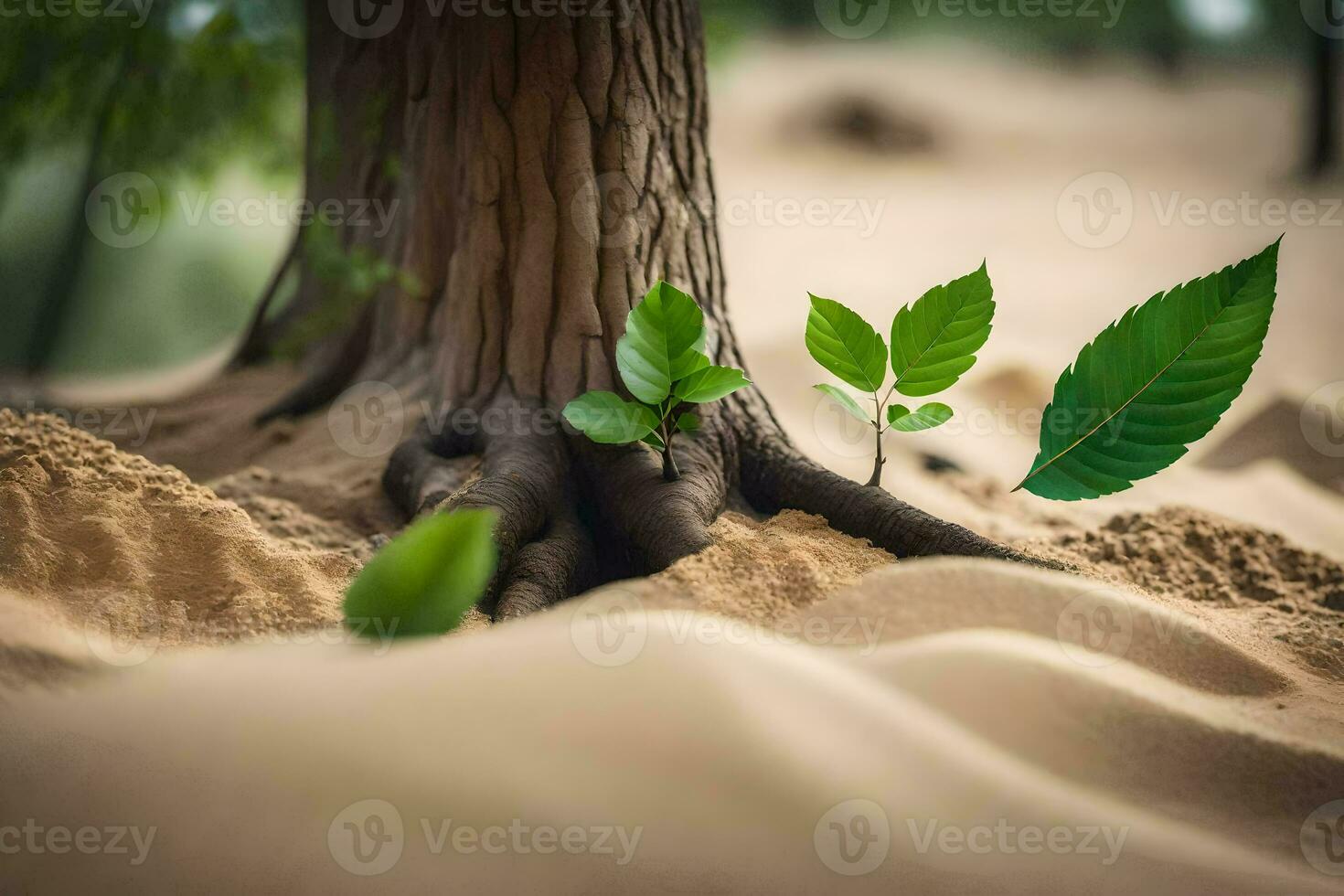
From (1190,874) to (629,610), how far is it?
70cm

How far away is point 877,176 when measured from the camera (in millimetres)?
8328

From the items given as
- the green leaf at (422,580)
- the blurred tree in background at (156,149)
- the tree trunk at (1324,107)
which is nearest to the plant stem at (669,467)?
the green leaf at (422,580)

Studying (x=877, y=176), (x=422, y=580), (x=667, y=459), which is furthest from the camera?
(x=877, y=176)

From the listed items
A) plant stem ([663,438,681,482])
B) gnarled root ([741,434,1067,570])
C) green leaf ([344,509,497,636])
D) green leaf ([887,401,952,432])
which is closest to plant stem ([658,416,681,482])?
plant stem ([663,438,681,482])

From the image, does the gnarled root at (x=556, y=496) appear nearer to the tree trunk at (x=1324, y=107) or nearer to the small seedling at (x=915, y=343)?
the small seedling at (x=915, y=343)

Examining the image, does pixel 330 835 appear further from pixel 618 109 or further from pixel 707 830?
pixel 618 109

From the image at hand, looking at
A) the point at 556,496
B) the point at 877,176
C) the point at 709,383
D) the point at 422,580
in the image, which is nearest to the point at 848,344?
the point at 709,383

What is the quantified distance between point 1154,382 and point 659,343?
88 cm

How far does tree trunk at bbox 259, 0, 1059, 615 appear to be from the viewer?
176cm

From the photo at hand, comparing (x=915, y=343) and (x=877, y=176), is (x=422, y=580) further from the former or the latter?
(x=877, y=176)

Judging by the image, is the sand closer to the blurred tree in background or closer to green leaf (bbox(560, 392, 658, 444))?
green leaf (bbox(560, 392, 658, 444))

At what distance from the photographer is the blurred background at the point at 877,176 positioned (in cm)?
418

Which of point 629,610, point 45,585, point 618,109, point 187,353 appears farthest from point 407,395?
point 187,353

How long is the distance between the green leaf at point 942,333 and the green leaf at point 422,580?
90 cm
